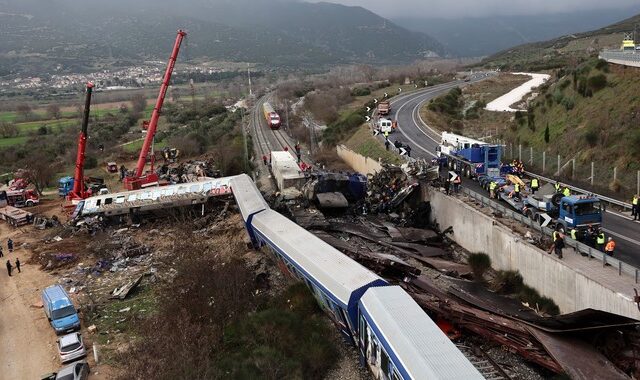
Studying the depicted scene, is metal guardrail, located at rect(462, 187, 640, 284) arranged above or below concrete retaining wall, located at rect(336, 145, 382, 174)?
above

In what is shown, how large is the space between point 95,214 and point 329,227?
1747cm

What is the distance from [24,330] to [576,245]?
74.4ft

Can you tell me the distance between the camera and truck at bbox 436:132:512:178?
106 ft

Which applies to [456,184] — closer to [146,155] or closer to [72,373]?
[72,373]

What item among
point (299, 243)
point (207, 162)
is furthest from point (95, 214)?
point (299, 243)

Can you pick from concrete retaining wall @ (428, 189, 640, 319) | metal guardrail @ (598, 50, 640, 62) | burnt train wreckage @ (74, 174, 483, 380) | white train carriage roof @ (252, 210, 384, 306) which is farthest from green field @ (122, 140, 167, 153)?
metal guardrail @ (598, 50, 640, 62)

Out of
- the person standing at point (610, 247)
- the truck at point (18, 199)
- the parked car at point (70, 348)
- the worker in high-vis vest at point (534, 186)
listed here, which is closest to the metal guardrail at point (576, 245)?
the person standing at point (610, 247)

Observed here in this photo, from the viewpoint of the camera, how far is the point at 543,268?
2017 cm

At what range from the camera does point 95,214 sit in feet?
118

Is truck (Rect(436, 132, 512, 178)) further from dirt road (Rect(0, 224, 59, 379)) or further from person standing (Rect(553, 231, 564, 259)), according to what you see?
dirt road (Rect(0, 224, 59, 379))

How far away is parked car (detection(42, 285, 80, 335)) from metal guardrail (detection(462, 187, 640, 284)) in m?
19.3

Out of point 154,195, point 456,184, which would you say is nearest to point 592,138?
point 456,184

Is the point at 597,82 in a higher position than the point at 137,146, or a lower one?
higher

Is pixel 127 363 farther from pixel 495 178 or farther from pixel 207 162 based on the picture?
pixel 207 162
